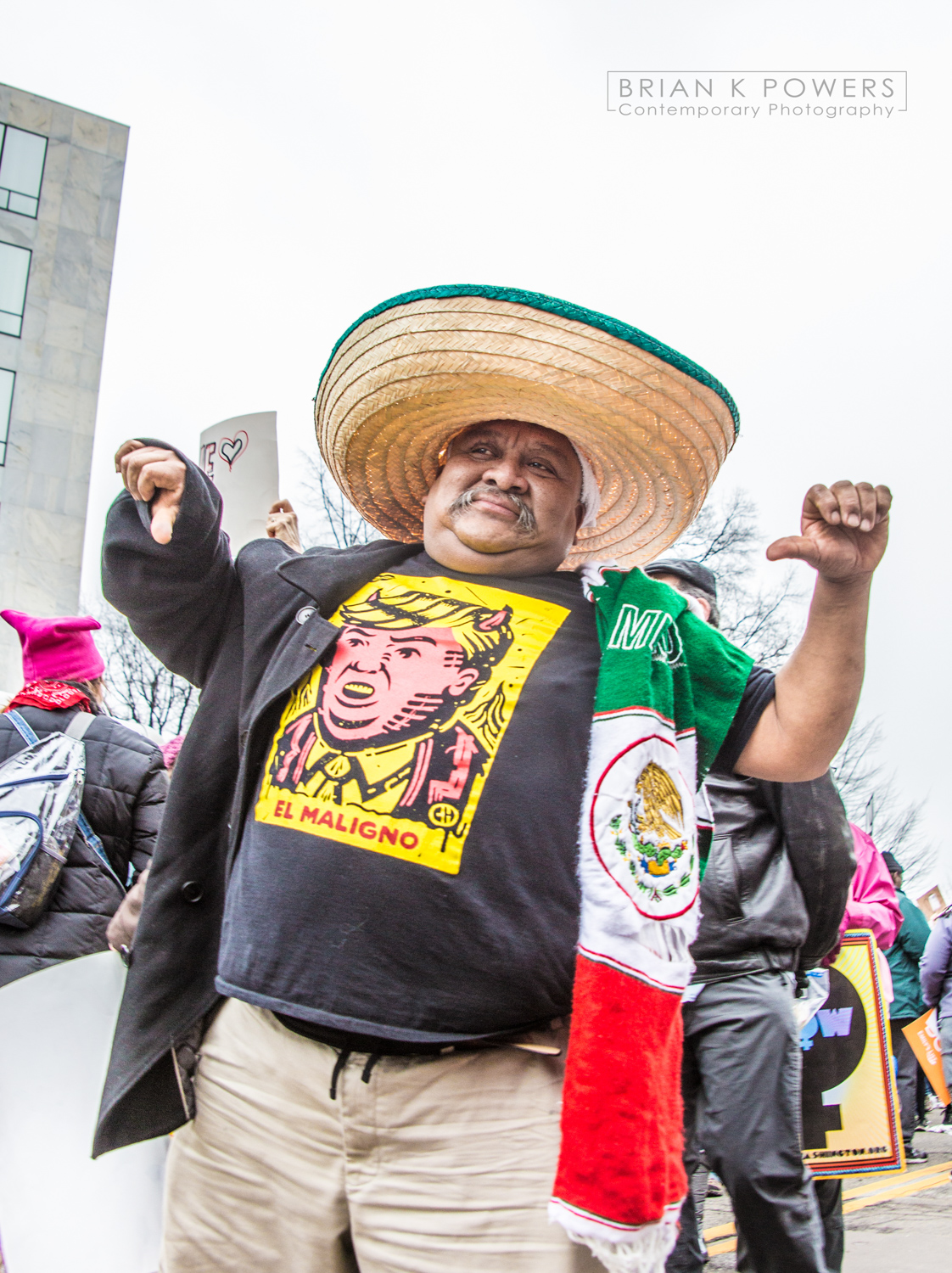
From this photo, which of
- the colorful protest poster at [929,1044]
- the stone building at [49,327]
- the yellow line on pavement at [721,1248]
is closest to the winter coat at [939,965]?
the colorful protest poster at [929,1044]

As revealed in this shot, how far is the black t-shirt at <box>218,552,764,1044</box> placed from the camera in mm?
1707

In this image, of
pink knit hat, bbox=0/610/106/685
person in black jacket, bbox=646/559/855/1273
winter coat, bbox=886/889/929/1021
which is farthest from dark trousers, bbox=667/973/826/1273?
winter coat, bbox=886/889/929/1021

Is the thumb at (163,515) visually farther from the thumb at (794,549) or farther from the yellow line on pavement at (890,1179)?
the yellow line on pavement at (890,1179)

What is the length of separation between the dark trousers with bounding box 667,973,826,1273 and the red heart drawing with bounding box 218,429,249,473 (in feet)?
7.25

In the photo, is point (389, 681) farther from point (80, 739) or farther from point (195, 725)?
point (80, 739)

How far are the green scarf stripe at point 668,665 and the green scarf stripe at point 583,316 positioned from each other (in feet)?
1.55

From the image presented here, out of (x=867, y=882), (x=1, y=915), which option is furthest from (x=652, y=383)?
(x=867, y=882)

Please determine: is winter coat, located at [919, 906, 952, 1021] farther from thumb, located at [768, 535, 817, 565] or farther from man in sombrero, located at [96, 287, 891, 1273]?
thumb, located at [768, 535, 817, 565]

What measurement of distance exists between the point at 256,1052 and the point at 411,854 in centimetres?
47

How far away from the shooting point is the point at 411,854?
175cm

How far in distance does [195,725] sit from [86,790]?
1.91 meters

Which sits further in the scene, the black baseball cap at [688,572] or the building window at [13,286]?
the building window at [13,286]

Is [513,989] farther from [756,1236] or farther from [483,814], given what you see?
[756,1236]

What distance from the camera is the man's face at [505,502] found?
2.22 m
